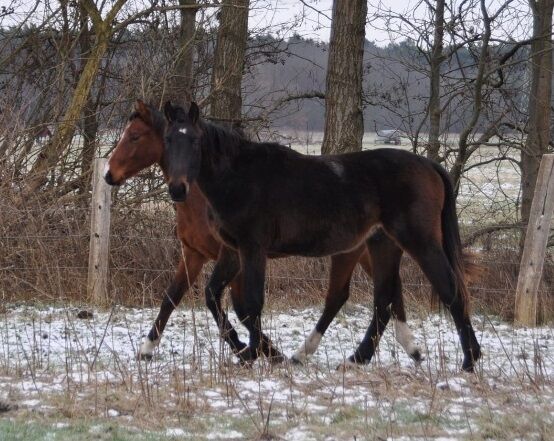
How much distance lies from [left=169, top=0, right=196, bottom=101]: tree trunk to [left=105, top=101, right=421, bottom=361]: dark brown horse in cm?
542

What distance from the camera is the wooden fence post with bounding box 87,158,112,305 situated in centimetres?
1016

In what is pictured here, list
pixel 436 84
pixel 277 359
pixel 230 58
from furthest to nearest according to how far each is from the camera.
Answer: pixel 436 84
pixel 230 58
pixel 277 359

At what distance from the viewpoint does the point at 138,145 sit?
7391mm

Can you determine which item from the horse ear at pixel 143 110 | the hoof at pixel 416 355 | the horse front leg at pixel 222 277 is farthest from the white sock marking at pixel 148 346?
the hoof at pixel 416 355

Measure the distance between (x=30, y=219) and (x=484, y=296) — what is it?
5518mm

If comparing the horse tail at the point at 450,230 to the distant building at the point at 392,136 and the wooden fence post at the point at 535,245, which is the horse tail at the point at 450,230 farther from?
the distant building at the point at 392,136

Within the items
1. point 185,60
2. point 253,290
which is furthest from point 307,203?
point 185,60

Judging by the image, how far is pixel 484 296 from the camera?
35.0ft

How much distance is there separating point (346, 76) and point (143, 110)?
18.3 ft

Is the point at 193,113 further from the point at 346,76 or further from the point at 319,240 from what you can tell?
the point at 346,76

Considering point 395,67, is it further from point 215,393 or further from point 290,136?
point 215,393

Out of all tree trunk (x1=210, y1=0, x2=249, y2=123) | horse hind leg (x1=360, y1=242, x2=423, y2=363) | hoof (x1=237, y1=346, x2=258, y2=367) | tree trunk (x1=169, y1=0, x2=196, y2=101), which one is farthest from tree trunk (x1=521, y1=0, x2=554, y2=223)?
hoof (x1=237, y1=346, x2=258, y2=367)

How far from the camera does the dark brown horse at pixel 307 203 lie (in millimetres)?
6691

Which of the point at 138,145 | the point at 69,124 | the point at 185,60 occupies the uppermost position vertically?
the point at 185,60
